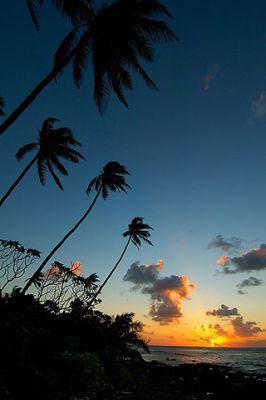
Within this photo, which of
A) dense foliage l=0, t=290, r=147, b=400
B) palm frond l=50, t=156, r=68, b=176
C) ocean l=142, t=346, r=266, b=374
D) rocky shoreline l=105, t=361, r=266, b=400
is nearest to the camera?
dense foliage l=0, t=290, r=147, b=400

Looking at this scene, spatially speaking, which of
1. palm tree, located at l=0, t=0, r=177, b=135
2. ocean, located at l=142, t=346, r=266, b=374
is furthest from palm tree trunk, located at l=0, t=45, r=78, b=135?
ocean, located at l=142, t=346, r=266, b=374

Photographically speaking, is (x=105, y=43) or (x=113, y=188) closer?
(x=105, y=43)

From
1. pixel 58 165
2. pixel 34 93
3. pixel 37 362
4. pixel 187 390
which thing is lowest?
pixel 37 362

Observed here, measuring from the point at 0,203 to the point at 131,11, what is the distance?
1184cm

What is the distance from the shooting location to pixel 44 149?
68.6 feet

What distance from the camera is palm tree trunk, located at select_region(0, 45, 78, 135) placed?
1110 centimetres

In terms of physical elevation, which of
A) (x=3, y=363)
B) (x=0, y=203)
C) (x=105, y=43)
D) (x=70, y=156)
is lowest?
(x=3, y=363)

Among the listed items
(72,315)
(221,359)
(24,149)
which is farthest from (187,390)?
(221,359)

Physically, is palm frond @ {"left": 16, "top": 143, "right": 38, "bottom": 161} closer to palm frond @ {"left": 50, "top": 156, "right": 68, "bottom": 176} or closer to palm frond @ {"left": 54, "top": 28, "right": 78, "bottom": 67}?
palm frond @ {"left": 50, "top": 156, "right": 68, "bottom": 176}

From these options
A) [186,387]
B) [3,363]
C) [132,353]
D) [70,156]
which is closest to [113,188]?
[70,156]

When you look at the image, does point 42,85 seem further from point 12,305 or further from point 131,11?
point 12,305

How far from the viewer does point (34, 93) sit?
38.0 ft

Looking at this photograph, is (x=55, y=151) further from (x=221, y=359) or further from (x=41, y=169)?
(x=221, y=359)

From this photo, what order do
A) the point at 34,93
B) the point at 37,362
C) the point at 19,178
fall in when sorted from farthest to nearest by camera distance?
1. the point at 19,178
2. the point at 34,93
3. the point at 37,362
